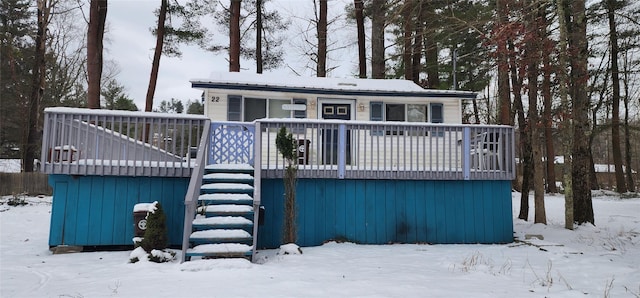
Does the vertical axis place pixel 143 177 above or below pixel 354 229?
above

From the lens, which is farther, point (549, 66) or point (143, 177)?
point (549, 66)

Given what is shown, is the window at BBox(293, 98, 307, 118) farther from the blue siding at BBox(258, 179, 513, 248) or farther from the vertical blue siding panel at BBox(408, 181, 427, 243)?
the vertical blue siding panel at BBox(408, 181, 427, 243)

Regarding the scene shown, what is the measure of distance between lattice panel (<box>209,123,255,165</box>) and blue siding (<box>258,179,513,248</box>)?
0.74 metres

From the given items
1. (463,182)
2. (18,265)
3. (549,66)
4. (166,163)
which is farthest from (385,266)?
(549,66)

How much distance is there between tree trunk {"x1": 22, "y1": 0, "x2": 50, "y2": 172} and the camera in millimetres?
17016

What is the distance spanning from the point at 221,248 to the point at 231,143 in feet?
7.60

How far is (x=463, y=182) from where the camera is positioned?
6.72 meters

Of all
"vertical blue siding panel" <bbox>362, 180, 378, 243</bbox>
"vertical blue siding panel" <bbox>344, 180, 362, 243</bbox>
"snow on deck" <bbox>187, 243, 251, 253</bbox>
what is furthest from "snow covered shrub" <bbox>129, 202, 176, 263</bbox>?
"vertical blue siding panel" <bbox>362, 180, 378, 243</bbox>

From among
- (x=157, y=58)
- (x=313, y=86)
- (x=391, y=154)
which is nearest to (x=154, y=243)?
(x=391, y=154)

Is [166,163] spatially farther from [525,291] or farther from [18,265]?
[525,291]

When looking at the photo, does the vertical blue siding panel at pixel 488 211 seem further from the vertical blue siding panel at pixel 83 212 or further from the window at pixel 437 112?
the vertical blue siding panel at pixel 83 212

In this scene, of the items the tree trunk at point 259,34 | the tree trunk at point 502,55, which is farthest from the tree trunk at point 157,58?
the tree trunk at point 502,55

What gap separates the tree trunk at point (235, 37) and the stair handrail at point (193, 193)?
9.33 m

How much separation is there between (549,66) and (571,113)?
41.0 inches
